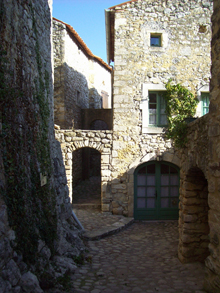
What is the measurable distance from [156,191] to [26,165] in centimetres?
589

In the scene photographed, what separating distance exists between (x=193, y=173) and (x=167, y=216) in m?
4.29

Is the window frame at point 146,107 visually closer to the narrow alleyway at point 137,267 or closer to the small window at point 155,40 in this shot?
the small window at point 155,40

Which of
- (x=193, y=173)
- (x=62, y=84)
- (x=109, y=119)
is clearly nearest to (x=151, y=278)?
(x=193, y=173)

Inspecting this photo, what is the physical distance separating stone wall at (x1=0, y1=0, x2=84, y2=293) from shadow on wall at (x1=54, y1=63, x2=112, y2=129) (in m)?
5.06

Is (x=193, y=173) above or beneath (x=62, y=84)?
beneath

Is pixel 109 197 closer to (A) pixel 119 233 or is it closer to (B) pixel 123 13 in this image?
(A) pixel 119 233

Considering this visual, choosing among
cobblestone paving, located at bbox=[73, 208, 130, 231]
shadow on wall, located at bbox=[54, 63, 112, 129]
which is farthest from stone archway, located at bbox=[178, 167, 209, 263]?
shadow on wall, located at bbox=[54, 63, 112, 129]

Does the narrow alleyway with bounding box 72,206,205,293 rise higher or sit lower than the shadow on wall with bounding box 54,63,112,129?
lower

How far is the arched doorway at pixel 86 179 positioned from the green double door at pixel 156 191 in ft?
4.95

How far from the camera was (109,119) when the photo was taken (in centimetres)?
1401

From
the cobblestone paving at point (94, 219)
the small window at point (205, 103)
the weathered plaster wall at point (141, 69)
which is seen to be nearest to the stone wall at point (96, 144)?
the weathered plaster wall at point (141, 69)

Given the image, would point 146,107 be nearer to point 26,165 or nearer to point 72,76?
point 72,76

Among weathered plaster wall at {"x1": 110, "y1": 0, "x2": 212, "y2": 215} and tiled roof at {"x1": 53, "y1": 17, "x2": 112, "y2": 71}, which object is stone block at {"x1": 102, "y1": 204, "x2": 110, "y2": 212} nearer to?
weathered plaster wall at {"x1": 110, "y1": 0, "x2": 212, "y2": 215}

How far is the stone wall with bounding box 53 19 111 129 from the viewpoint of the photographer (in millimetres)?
10961
